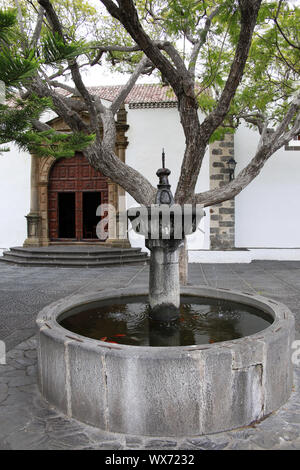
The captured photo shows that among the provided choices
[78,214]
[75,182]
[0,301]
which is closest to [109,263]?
[78,214]

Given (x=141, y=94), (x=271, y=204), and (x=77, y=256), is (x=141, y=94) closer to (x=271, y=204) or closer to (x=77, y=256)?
(x=271, y=204)

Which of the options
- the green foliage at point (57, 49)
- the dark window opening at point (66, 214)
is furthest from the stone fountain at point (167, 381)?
the dark window opening at point (66, 214)

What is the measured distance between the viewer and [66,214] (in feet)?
43.3

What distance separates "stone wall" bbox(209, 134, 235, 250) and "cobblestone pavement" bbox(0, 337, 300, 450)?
852cm

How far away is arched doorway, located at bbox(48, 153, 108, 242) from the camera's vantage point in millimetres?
12211

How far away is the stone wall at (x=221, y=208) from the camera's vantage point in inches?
437

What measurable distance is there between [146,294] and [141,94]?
10051 mm

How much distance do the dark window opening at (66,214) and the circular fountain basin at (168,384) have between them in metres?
10.6

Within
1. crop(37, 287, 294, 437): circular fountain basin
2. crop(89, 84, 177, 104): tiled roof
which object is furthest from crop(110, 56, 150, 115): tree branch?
crop(37, 287, 294, 437): circular fountain basin

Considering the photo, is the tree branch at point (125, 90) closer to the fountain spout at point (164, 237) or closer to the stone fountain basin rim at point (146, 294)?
the fountain spout at point (164, 237)

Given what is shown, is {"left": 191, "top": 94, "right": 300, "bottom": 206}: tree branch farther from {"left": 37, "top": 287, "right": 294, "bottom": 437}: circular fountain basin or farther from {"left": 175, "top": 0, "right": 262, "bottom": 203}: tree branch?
{"left": 37, "top": 287, "right": 294, "bottom": 437}: circular fountain basin

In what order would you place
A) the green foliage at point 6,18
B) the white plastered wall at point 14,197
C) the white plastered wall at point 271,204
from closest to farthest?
1. the green foliage at point 6,18
2. the white plastered wall at point 271,204
3. the white plastered wall at point 14,197
